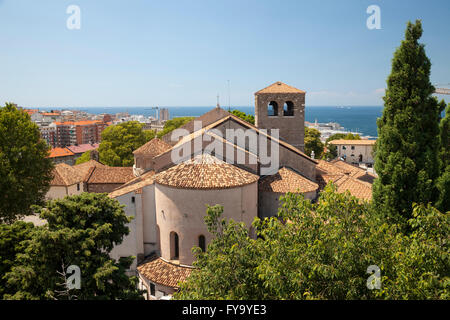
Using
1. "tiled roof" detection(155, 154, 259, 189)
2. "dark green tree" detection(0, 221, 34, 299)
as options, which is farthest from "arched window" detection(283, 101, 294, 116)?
"dark green tree" detection(0, 221, 34, 299)

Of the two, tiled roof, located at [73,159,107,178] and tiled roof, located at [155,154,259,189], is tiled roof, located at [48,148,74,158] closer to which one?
tiled roof, located at [73,159,107,178]

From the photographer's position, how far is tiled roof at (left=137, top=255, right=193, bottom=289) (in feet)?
60.7

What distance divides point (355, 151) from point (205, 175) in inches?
2865

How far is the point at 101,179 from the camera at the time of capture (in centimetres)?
4000

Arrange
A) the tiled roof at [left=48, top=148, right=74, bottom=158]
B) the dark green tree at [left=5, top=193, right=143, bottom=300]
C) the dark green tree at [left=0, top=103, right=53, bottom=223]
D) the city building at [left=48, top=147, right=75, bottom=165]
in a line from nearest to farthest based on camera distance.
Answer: the dark green tree at [left=5, top=193, right=143, bottom=300] < the dark green tree at [left=0, top=103, right=53, bottom=223] < the city building at [left=48, top=147, right=75, bottom=165] < the tiled roof at [left=48, top=148, right=74, bottom=158]

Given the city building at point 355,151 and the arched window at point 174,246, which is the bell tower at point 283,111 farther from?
the city building at point 355,151

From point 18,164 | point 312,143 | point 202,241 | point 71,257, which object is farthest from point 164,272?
point 312,143

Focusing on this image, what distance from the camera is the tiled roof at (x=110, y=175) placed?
Result: 39.3 metres

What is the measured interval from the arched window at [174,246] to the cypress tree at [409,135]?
12.5m

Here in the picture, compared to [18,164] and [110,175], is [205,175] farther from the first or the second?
[110,175]

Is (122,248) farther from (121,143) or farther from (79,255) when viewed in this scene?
(121,143)

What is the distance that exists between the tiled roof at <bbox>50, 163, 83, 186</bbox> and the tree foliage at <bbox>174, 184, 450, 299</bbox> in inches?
1415

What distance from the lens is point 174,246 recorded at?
20.1 m

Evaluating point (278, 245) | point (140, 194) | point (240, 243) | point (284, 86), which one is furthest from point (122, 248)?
point (284, 86)
